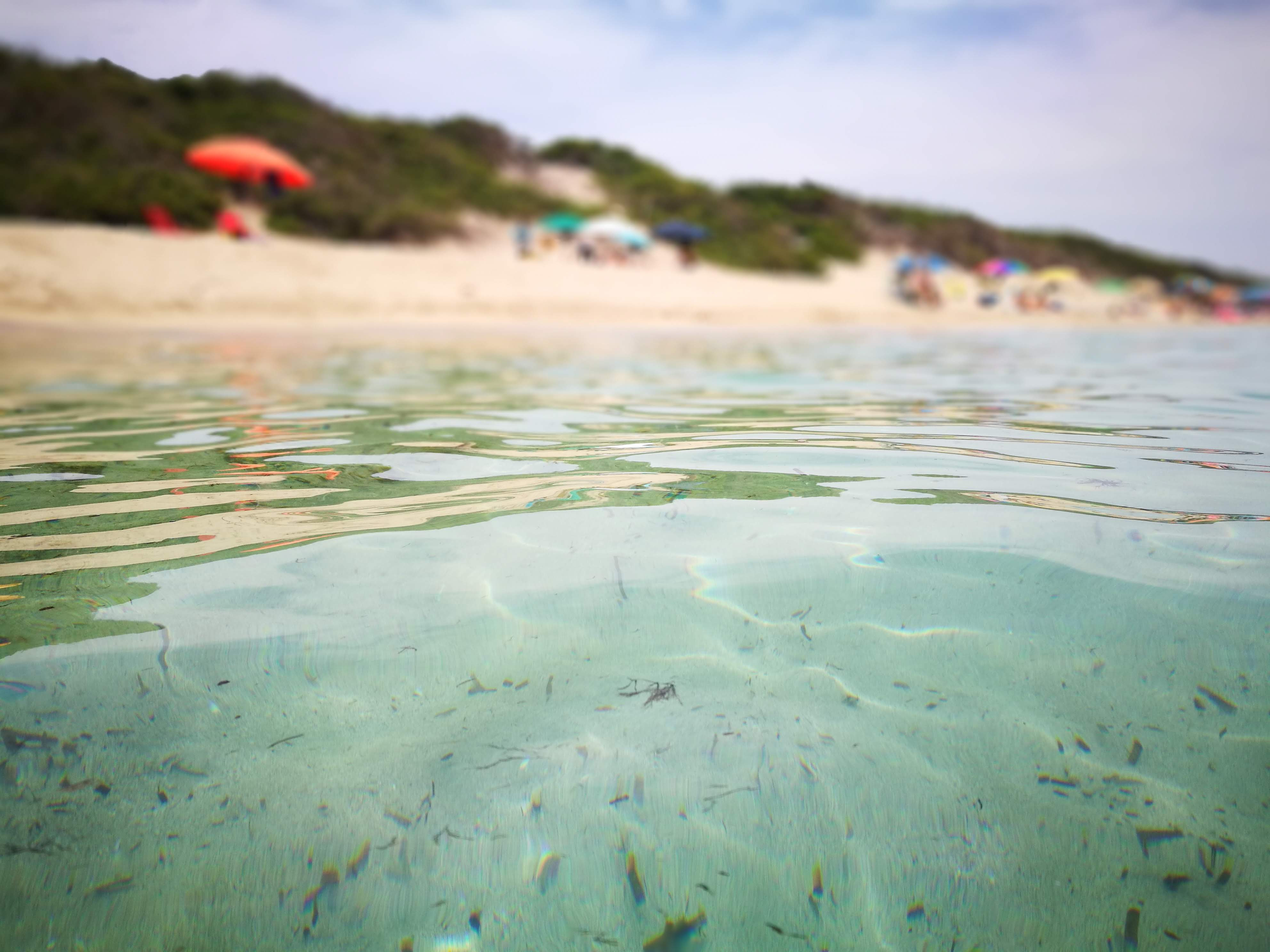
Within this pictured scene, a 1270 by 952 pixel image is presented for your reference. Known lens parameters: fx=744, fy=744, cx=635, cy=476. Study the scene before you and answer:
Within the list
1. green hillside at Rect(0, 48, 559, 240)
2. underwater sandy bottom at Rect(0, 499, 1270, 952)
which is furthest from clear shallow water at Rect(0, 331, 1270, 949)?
green hillside at Rect(0, 48, 559, 240)

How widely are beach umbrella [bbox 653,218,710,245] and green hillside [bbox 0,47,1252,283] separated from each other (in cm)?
106

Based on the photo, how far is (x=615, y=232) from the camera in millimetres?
19484

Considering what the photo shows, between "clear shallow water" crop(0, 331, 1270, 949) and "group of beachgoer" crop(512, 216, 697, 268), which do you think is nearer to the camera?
"clear shallow water" crop(0, 331, 1270, 949)

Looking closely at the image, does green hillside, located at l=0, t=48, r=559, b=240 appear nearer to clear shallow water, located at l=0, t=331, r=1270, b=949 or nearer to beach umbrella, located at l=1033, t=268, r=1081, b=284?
clear shallow water, located at l=0, t=331, r=1270, b=949

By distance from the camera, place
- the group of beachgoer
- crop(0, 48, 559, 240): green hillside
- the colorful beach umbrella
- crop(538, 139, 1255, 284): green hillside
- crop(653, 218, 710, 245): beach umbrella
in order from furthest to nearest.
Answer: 1. the colorful beach umbrella
2. crop(538, 139, 1255, 284): green hillside
3. crop(653, 218, 710, 245): beach umbrella
4. the group of beachgoer
5. crop(0, 48, 559, 240): green hillside

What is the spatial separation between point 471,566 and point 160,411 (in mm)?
2722

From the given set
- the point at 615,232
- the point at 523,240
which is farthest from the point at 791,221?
the point at 523,240

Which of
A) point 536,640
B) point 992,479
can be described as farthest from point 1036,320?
point 536,640

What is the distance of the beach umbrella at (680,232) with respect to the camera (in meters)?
21.2

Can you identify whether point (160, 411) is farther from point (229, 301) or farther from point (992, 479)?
point (229, 301)

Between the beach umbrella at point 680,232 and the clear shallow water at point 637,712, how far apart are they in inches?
805

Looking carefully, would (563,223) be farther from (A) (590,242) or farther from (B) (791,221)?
(B) (791,221)

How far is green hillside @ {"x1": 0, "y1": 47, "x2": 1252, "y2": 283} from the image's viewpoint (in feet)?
45.6

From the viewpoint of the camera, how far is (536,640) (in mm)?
1204
